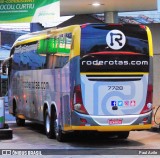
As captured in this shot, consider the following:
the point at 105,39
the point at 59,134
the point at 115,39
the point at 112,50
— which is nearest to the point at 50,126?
the point at 59,134

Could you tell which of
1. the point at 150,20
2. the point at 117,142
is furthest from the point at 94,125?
the point at 150,20

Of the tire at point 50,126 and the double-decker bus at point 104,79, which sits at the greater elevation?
the double-decker bus at point 104,79

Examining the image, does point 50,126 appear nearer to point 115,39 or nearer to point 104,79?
point 104,79

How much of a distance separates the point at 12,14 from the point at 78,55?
146 inches

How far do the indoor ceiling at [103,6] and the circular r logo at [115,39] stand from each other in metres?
7.59

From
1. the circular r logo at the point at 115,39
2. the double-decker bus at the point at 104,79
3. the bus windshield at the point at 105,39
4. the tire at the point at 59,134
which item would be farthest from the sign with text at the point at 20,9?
the tire at the point at 59,134

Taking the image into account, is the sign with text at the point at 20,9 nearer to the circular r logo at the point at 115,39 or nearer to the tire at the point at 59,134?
the circular r logo at the point at 115,39

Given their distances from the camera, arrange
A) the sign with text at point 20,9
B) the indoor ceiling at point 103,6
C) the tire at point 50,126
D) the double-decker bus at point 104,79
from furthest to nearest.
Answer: the indoor ceiling at point 103,6, the sign with text at point 20,9, the tire at point 50,126, the double-decker bus at point 104,79

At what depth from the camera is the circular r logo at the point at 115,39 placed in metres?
14.9

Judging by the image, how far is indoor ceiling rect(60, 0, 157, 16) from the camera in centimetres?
2264

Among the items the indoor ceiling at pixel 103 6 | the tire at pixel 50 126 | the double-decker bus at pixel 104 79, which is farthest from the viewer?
the indoor ceiling at pixel 103 6

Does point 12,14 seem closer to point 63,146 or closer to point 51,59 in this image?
point 51,59

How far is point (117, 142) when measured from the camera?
630 inches

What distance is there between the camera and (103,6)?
24.3m
